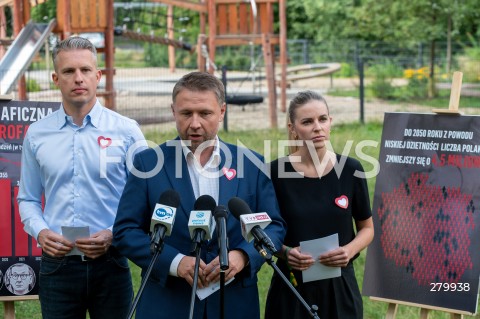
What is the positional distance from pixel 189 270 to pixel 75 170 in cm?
113

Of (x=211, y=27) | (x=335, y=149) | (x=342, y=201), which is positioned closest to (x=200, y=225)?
(x=342, y=201)

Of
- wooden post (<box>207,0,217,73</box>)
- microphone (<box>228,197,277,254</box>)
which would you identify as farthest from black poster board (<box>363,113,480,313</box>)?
wooden post (<box>207,0,217,73</box>)

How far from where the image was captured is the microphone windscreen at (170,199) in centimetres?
380

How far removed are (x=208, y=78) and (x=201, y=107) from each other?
0.59ft

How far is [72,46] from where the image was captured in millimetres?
4832

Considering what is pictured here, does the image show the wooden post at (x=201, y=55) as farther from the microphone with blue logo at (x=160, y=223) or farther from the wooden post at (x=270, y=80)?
the microphone with blue logo at (x=160, y=223)

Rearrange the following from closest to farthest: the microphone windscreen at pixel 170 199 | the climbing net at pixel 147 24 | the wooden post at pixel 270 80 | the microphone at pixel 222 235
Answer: the microphone at pixel 222 235 → the microphone windscreen at pixel 170 199 → the wooden post at pixel 270 80 → the climbing net at pixel 147 24

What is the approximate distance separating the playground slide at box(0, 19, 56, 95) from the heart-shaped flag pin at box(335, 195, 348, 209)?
11093 mm

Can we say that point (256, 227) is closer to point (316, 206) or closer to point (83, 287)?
point (316, 206)

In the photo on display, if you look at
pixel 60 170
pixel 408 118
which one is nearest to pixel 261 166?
pixel 60 170

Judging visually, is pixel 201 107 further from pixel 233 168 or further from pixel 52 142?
pixel 52 142

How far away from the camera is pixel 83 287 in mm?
4801

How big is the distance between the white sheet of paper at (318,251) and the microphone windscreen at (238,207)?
1.13 metres

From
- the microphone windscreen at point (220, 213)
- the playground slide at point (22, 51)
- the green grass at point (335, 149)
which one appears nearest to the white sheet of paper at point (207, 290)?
the microphone windscreen at point (220, 213)
